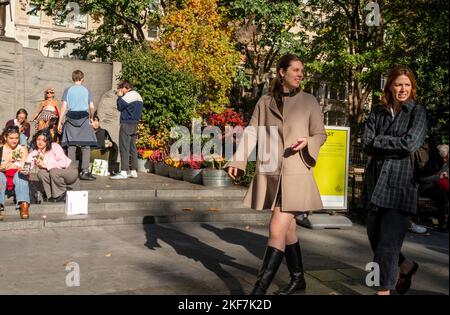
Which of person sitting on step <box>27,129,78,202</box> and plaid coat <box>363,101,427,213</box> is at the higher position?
plaid coat <box>363,101,427,213</box>

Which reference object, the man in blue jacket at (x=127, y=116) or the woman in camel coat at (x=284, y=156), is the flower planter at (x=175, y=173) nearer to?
the man in blue jacket at (x=127, y=116)

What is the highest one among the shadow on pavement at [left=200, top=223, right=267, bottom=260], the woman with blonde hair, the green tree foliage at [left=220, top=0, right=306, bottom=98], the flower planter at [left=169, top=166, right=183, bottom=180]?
the green tree foliage at [left=220, top=0, right=306, bottom=98]

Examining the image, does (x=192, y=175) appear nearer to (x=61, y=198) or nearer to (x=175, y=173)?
(x=175, y=173)

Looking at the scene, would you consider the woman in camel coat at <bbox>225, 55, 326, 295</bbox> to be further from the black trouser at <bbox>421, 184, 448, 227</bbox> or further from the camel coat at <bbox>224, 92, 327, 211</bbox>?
the black trouser at <bbox>421, 184, 448, 227</bbox>

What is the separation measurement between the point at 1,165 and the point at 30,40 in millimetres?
49853

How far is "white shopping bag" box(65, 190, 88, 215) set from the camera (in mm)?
8211

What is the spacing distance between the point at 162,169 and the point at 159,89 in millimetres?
2591

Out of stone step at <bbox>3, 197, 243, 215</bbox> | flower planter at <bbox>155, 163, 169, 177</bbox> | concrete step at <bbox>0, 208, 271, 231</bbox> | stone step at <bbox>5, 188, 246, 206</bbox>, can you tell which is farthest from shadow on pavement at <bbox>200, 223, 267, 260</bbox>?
flower planter at <bbox>155, 163, 169, 177</bbox>

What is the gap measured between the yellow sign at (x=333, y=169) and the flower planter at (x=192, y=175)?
3092 mm

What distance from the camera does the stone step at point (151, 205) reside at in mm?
8391

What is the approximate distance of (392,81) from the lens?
4.33 meters

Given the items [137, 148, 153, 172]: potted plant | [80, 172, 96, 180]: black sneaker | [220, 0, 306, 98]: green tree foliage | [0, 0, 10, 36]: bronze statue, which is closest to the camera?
[80, 172, 96, 180]: black sneaker

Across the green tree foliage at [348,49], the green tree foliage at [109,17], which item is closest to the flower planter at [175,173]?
the green tree foliage at [109,17]
